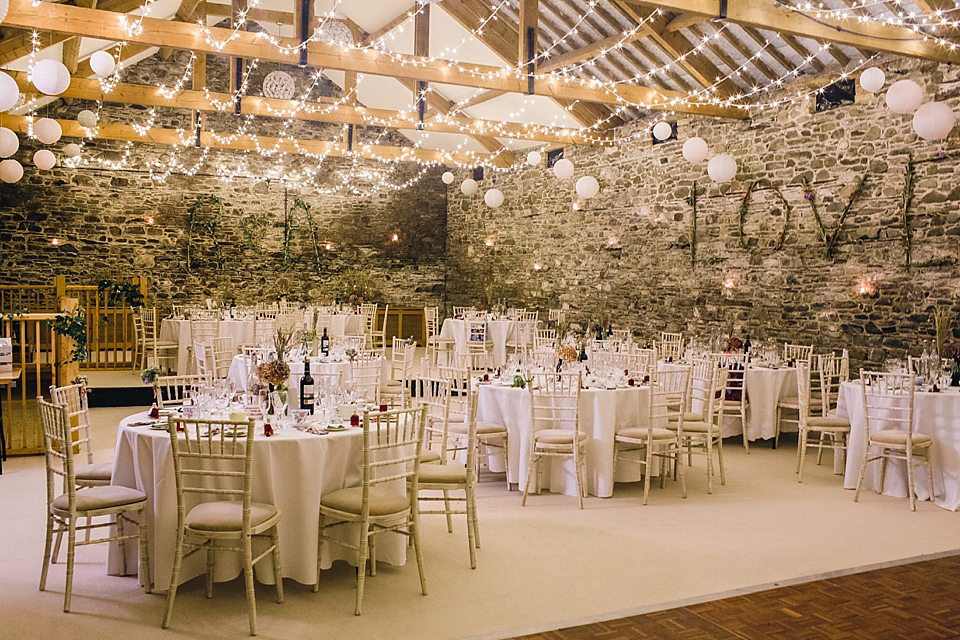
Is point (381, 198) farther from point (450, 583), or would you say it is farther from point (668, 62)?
point (450, 583)

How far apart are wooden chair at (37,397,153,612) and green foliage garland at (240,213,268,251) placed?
1206cm

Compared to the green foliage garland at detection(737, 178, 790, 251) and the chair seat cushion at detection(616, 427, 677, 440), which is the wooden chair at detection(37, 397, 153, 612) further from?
the green foliage garland at detection(737, 178, 790, 251)

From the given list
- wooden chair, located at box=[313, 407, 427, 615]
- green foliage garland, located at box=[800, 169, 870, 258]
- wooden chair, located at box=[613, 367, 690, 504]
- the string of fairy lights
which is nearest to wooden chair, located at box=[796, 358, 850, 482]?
wooden chair, located at box=[613, 367, 690, 504]

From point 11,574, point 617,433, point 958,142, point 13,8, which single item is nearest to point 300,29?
point 13,8

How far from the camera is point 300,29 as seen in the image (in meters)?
8.52

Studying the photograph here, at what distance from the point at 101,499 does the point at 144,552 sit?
1.11ft

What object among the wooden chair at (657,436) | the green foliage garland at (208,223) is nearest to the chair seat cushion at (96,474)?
the wooden chair at (657,436)

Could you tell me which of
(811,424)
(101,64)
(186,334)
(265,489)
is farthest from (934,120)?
(186,334)

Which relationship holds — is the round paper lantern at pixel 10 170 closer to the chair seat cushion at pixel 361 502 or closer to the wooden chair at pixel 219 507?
the wooden chair at pixel 219 507

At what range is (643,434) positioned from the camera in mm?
5863

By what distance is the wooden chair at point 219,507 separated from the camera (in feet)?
11.3

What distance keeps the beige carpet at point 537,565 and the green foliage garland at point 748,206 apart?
167 inches

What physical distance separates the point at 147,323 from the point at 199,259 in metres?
2.83

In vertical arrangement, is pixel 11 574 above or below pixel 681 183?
below
